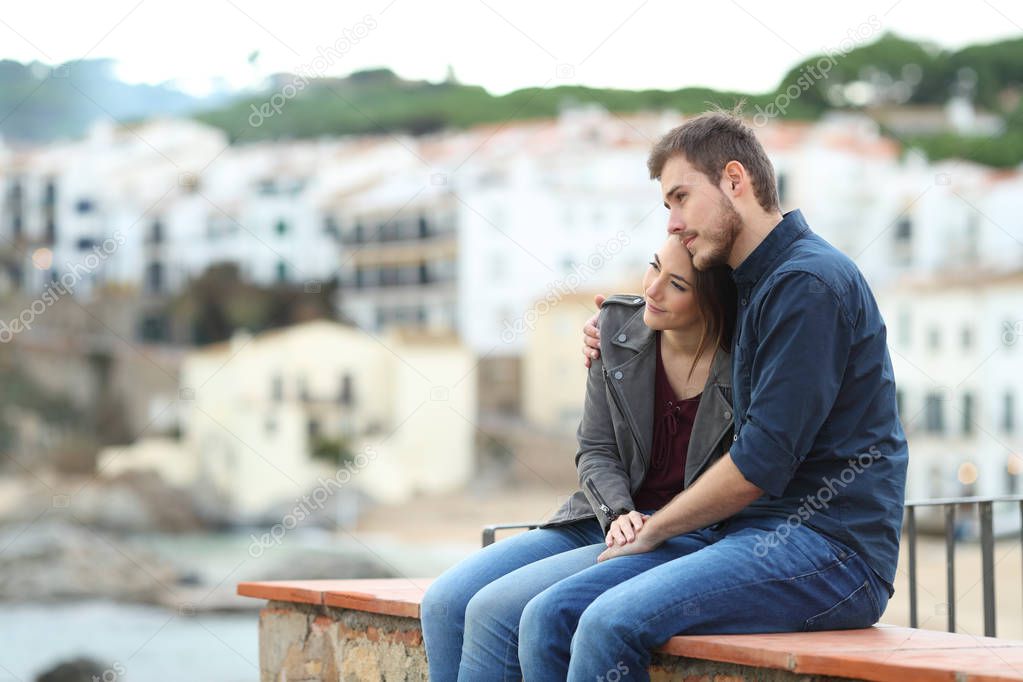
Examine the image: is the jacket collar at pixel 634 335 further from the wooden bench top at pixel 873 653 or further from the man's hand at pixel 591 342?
the wooden bench top at pixel 873 653

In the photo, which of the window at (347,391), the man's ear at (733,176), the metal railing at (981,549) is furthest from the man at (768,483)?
the window at (347,391)

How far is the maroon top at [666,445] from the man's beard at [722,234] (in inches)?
8.8

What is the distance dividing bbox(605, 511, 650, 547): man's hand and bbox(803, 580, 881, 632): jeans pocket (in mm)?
283

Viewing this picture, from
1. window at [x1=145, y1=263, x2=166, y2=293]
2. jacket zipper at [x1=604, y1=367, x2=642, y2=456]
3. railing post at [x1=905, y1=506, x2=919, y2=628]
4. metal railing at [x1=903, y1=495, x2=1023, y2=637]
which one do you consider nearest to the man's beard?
jacket zipper at [x1=604, y1=367, x2=642, y2=456]

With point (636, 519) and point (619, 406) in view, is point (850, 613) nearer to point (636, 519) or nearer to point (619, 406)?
point (636, 519)

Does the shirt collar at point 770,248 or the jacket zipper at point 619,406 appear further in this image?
the jacket zipper at point 619,406

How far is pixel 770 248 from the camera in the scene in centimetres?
197

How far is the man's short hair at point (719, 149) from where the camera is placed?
1977 millimetres

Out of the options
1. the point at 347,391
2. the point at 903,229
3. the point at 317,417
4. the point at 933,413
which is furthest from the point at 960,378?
the point at 317,417

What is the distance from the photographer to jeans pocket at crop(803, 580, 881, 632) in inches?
74.0

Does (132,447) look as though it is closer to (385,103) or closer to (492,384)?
(492,384)

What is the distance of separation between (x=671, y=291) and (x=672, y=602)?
50 cm

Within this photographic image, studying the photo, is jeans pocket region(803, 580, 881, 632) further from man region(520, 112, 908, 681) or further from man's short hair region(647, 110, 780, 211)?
man's short hair region(647, 110, 780, 211)

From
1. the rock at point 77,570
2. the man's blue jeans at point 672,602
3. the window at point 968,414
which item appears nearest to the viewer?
the man's blue jeans at point 672,602
